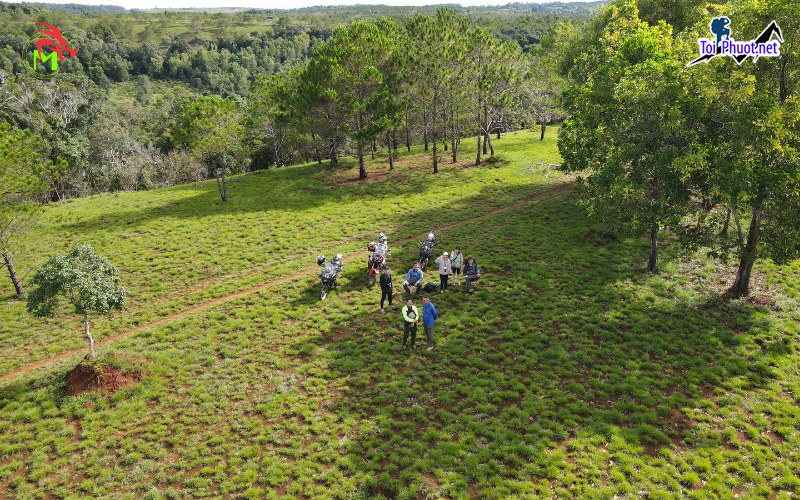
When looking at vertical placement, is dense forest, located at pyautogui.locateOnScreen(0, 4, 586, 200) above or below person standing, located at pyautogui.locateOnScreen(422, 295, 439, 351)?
above

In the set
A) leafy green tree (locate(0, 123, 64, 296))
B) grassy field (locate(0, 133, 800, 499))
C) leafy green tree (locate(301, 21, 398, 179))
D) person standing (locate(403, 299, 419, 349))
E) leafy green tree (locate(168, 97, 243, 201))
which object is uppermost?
leafy green tree (locate(301, 21, 398, 179))

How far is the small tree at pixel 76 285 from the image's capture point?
46.8 feet

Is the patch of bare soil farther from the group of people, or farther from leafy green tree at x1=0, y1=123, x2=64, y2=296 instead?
the group of people

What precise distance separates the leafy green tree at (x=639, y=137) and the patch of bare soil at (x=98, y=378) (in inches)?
858

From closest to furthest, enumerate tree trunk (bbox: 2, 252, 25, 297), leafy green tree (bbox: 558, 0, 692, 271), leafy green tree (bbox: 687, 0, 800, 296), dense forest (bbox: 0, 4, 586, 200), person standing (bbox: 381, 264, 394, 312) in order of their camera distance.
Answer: leafy green tree (bbox: 687, 0, 800, 296)
leafy green tree (bbox: 558, 0, 692, 271)
person standing (bbox: 381, 264, 394, 312)
tree trunk (bbox: 2, 252, 25, 297)
dense forest (bbox: 0, 4, 586, 200)

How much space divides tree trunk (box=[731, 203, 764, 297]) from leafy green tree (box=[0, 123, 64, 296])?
3200 cm

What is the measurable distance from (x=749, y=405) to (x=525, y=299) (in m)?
9.16

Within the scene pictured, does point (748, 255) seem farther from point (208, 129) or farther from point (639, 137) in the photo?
point (208, 129)

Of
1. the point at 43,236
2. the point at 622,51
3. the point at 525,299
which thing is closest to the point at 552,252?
the point at 525,299

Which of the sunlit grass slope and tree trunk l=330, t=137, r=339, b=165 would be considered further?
tree trunk l=330, t=137, r=339, b=165

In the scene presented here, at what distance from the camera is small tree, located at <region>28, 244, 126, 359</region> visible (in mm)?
14273

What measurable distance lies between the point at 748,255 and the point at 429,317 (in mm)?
13739

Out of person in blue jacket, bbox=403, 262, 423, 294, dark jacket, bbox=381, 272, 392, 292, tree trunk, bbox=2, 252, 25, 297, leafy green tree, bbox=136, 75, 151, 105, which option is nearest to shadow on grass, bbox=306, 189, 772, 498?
dark jacket, bbox=381, 272, 392, 292

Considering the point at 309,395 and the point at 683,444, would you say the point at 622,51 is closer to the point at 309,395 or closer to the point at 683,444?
the point at 683,444
